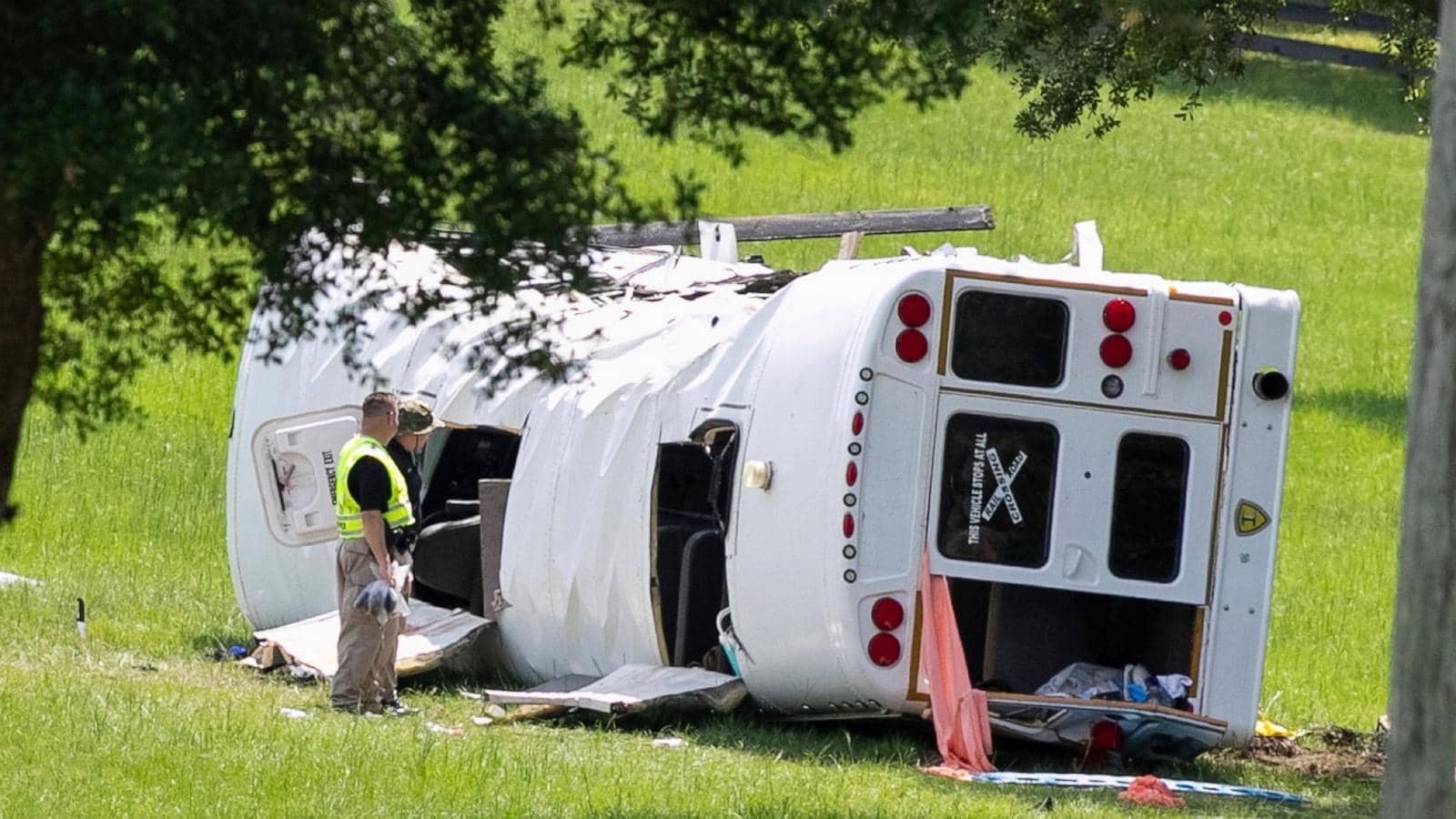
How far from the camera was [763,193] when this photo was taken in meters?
35.8

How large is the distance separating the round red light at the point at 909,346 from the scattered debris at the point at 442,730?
2535 mm

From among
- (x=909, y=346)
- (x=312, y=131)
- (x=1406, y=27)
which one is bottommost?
(x=909, y=346)

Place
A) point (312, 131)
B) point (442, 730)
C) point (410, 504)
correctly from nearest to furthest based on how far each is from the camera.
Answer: point (312, 131), point (442, 730), point (410, 504)

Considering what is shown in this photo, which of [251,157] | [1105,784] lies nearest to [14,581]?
[1105,784]

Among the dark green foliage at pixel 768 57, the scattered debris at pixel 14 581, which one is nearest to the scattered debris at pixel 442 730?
the dark green foliage at pixel 768 57

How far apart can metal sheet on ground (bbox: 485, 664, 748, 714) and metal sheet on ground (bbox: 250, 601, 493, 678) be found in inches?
46.6

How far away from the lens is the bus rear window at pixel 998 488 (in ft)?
34.3

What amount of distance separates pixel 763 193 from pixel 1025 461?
25429 millimetres

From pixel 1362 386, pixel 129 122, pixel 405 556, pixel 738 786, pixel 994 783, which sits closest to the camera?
pixel 129 122

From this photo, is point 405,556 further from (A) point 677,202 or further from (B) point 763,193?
(B) point 763,193

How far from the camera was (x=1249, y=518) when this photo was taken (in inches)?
422

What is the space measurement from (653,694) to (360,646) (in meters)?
1.57

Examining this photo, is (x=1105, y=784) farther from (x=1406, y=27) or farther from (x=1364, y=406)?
Result: (x=1364, y=406)

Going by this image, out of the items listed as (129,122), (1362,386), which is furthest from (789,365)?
(1362,386)
